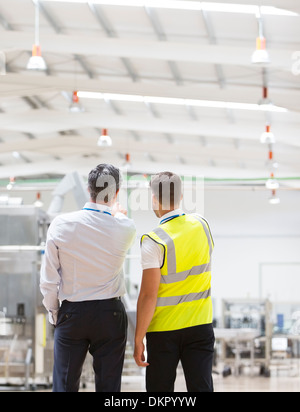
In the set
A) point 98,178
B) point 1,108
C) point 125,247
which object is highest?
point 1,108

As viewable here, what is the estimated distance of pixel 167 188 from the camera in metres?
2.55

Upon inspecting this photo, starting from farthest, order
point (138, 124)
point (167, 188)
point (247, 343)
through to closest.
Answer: point (247, 343)
point (138, 124)
point (167, 188)

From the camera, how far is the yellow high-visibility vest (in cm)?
248

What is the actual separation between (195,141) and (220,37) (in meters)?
6.24

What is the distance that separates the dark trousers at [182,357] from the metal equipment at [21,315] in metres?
5.24

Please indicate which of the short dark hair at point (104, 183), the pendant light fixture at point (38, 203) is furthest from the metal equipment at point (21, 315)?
the short dark hair at point (104, 183)

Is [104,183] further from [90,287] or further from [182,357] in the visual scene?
[182,357]

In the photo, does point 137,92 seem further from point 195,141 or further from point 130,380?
Result: point 195,141

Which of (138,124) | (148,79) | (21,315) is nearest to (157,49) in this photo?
(148,79)

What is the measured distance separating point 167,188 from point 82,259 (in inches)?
15.8

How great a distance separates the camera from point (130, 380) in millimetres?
8523

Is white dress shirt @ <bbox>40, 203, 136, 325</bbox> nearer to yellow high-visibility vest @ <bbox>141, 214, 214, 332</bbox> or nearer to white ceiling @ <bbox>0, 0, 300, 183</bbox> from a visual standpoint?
yellow high-visibility vest @ <bbox>141, 214, 214, 332</bbox>

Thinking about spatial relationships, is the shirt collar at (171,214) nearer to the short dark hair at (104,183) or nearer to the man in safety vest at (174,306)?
the man in safety vest at (174,306)
